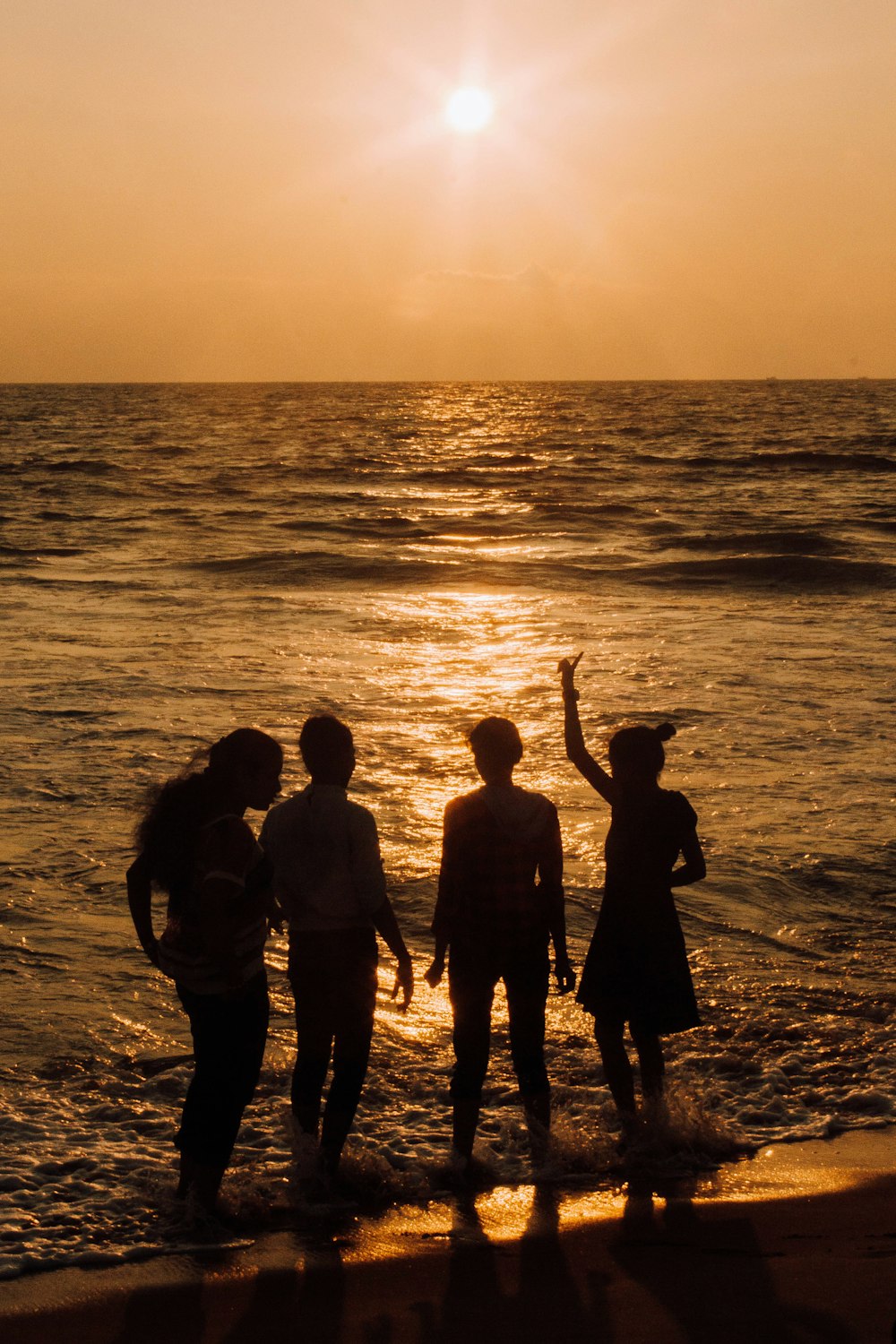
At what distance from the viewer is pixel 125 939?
7.39 meters

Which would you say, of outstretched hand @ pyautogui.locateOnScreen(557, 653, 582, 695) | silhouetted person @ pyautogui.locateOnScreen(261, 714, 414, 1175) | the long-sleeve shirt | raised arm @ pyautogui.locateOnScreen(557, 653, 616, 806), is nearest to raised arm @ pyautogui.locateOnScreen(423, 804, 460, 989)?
silhouetted person @ pyautogui.locateOnScreen(261, 714, 414, 1175)

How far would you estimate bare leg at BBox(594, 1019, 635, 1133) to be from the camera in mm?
4941

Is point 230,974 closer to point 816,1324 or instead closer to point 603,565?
point 816,1324

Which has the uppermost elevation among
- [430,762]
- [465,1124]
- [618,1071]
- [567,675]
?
[567,675]

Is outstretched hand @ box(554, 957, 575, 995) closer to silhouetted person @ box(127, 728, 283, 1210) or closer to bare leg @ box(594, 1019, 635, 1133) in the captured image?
bare leg @ box(594, 1019, 635, 1133)

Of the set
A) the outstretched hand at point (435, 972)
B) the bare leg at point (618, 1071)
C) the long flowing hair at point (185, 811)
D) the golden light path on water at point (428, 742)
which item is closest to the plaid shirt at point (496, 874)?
the outstretched hand at point (435, 972)

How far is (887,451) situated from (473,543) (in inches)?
1061

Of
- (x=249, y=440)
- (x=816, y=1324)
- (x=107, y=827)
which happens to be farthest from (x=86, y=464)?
(x=816, y=1324)

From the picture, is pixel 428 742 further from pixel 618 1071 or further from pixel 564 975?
pixel 564 975

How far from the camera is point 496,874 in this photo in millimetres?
4609

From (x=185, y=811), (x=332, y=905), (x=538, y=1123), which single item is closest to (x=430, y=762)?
(x=538, y=1123)

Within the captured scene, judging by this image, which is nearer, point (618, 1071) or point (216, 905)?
point (216, 905)

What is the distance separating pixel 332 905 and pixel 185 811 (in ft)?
2.26

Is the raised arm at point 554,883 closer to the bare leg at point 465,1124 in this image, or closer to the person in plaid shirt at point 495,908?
the person in plaid shirt at point 495,908
